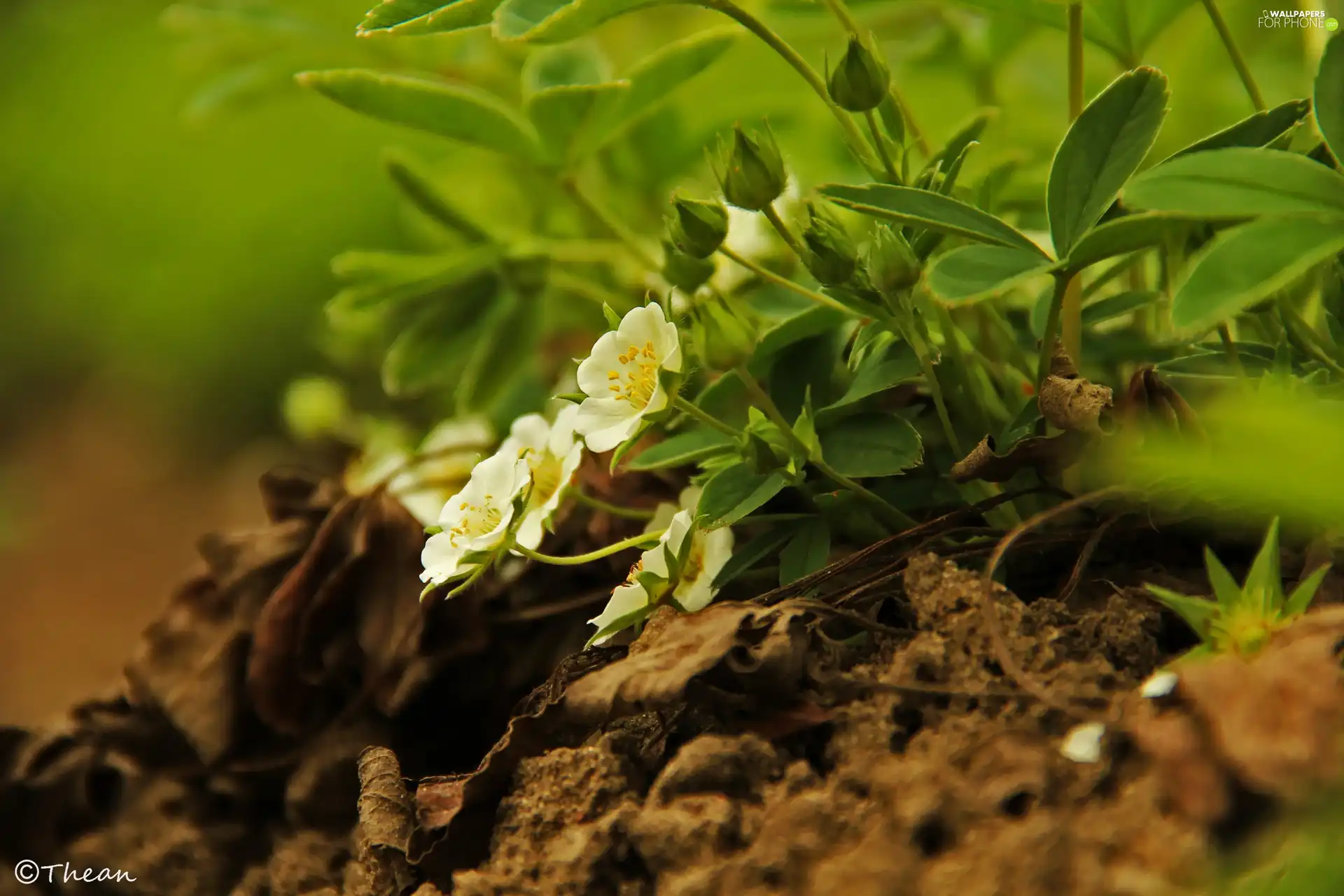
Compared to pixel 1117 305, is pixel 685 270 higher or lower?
higher

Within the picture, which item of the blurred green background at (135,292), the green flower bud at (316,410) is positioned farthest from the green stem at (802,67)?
the blurred green background at (135,292)

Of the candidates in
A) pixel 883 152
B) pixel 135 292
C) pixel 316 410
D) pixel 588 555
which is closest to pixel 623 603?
pixel 588 555

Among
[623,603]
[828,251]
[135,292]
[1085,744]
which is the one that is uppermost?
[135,292]

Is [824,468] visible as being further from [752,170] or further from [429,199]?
[429,199]

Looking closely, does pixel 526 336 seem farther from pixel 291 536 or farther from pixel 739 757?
pixel 739 757

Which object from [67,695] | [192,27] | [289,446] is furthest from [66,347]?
[192,27]

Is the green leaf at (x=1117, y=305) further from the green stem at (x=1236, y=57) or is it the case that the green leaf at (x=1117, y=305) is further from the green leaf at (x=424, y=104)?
the green leaf at (x=424, y=104)
